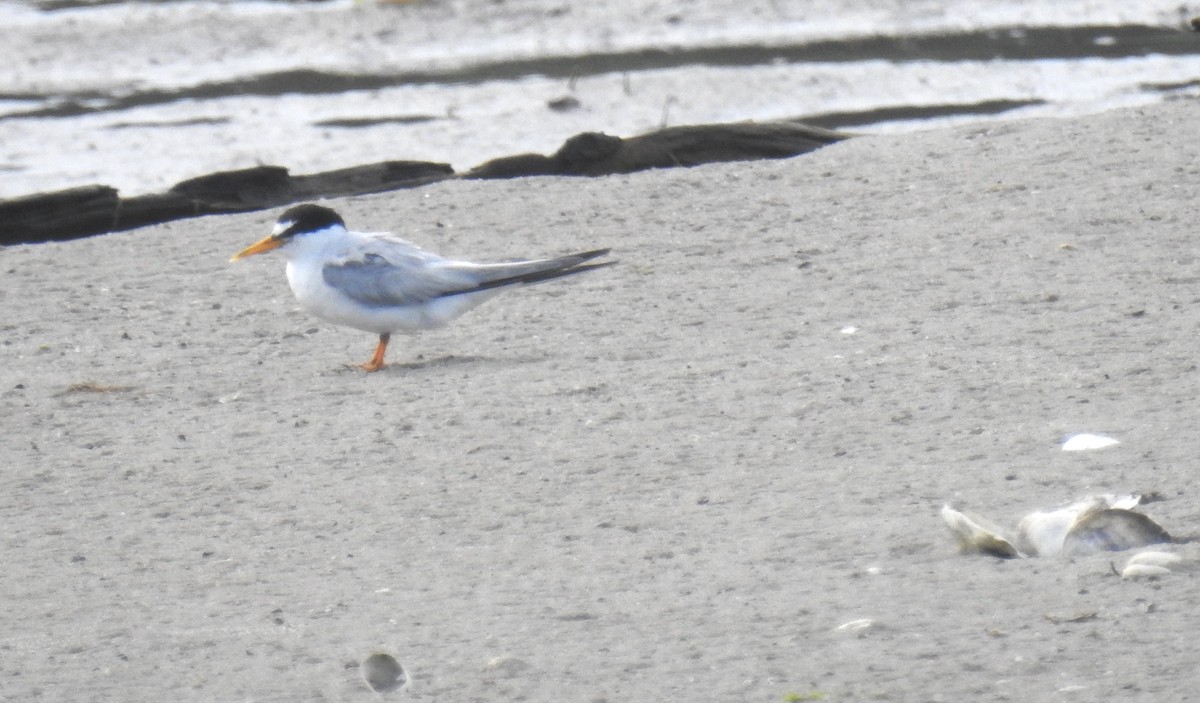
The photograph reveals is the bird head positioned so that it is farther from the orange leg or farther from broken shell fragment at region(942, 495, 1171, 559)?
broken shell fragment at region(942, 495, 1171, 559)

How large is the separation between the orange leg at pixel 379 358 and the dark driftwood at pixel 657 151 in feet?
8.20

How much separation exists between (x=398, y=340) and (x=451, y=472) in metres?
1.99

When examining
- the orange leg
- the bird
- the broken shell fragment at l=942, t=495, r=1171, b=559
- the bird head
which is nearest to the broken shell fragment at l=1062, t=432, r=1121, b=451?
the broken shell fragment at l=942, t=495, r=1171, b=559

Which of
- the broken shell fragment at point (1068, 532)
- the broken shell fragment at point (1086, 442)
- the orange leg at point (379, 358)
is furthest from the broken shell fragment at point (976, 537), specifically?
the orange leg at point (379, 358)

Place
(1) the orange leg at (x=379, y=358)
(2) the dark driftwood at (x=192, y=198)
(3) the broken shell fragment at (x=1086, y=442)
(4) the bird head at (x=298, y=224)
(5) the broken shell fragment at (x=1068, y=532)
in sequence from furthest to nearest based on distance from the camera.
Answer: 1. (2) the dark driftwood at (x=192, y=198)
2. (4) the bird head at (x=298, y=224)
3. (1) the orange leg at (x=379, y=358)
4. (3) the broken shell fragment at (x=1086, y=442)
5. (5) the broken shell fragment at (x=1068, y=532)

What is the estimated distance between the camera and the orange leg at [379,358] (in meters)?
5.98

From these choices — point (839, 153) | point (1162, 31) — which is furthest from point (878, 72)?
point (839, 153)

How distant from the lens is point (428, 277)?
606cm

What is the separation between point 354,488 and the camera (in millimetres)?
4727

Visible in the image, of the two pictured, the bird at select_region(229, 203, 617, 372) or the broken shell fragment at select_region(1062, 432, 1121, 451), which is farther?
the bird at select_region(229, 203, 617, 372)

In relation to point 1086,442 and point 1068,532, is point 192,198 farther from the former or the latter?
point 1068,532

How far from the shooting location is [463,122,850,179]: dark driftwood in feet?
28.0

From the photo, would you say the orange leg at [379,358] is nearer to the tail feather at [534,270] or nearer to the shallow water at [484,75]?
the tail feather at [534,270]

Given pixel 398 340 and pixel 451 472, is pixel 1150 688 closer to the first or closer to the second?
pixel 451 472
